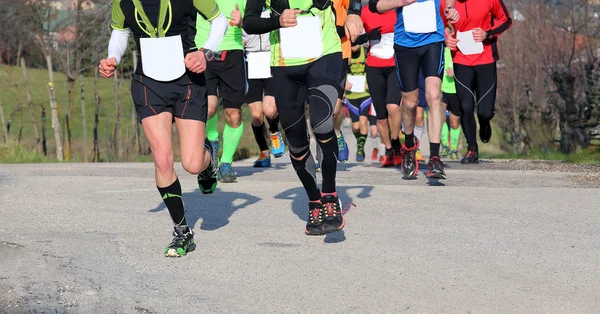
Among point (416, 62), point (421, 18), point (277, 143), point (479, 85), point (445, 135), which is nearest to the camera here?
point (421, 18)

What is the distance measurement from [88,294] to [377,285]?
1546 mm

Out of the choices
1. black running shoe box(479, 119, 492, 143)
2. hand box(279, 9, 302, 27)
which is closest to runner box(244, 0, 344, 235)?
hand box(279, 9, 302, 27)

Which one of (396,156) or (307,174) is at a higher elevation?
(307,174)

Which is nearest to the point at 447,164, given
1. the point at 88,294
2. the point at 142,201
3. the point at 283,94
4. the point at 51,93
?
the point at 142,201

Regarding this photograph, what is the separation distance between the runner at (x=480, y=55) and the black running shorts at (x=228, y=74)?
8.20ft

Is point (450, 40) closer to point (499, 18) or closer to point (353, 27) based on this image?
point (499, 18)

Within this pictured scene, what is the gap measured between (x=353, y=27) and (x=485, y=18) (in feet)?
17.6

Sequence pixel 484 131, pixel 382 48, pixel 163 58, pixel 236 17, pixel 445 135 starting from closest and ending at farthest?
pixel 163 58, pixel 236 17, pixel 382 48, pixel 484 131, pixel 445 135

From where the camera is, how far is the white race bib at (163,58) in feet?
22.4

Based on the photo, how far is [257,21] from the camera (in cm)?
736

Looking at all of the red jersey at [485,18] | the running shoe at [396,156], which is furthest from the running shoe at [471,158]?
the red jersey at [485,18]

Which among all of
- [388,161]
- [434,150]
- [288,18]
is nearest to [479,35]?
[388,161]

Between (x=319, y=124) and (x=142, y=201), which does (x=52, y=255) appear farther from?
(x=142, y=201)

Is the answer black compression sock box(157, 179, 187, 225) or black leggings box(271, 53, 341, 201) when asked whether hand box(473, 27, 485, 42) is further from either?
black compression sock box(157, 179, 187, 225)
